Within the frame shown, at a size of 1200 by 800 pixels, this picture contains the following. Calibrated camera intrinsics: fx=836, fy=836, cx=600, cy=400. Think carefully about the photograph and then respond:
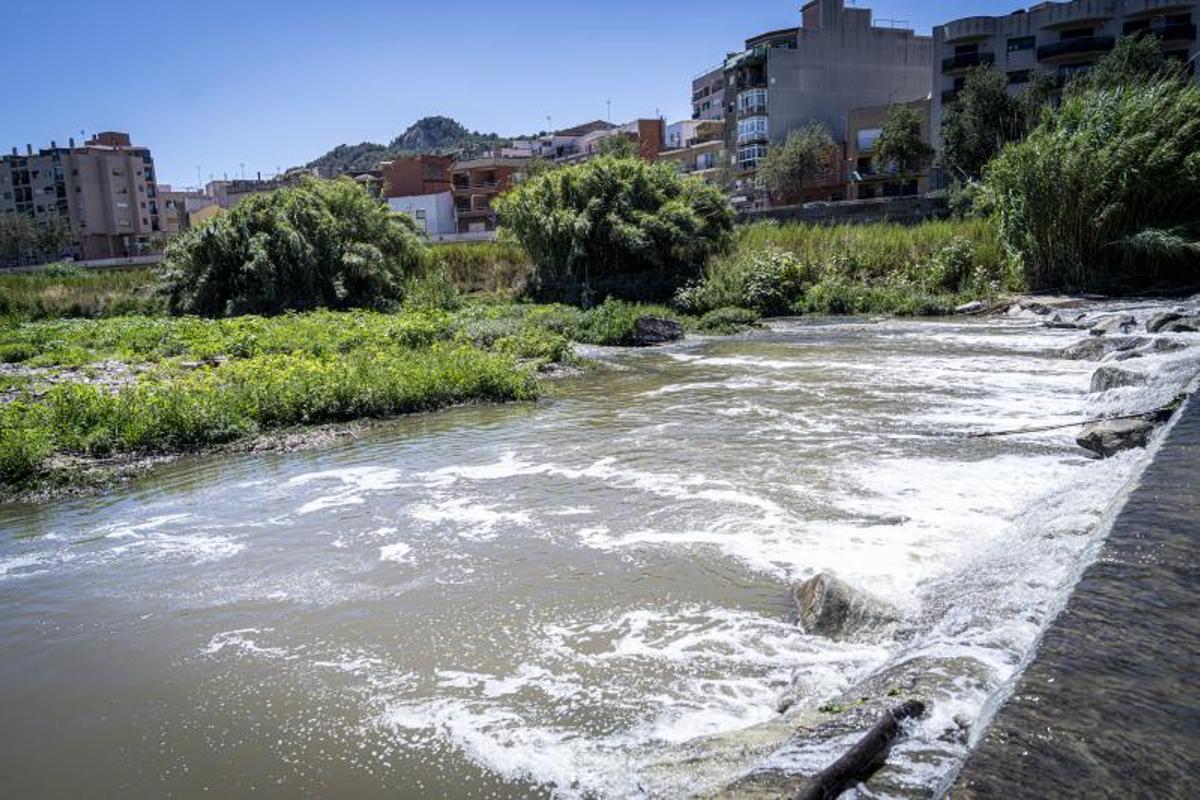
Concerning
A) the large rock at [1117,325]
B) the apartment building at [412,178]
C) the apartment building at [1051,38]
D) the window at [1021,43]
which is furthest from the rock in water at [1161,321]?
the apartment building at [412,178]

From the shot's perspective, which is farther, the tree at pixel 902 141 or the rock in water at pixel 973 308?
the tree at pixel 902 141

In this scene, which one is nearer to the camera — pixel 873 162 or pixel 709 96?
pixel 873 162

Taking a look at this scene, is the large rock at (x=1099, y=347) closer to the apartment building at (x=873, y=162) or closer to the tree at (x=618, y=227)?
the tree at (x=618, y=227)

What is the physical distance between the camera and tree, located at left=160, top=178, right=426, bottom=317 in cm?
2831

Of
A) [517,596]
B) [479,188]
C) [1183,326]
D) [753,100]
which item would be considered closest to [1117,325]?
[1183,326]

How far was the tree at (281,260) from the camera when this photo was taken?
92.9 ft

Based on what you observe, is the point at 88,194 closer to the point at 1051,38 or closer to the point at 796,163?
the point at 796,163

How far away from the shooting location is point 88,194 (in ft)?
316

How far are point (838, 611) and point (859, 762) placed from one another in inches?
85.0

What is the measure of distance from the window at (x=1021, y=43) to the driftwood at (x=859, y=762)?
65.9 metres

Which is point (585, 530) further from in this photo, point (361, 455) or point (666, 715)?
point (361, 455)

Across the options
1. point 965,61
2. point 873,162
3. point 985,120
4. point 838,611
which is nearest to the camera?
point 838,611

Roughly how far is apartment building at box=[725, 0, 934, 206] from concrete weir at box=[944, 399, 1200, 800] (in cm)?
6976

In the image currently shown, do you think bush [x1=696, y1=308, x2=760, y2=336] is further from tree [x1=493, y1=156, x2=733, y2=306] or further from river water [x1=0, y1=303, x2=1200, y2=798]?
river water [x1=0, y1=303, x2=1200, y2=798]
